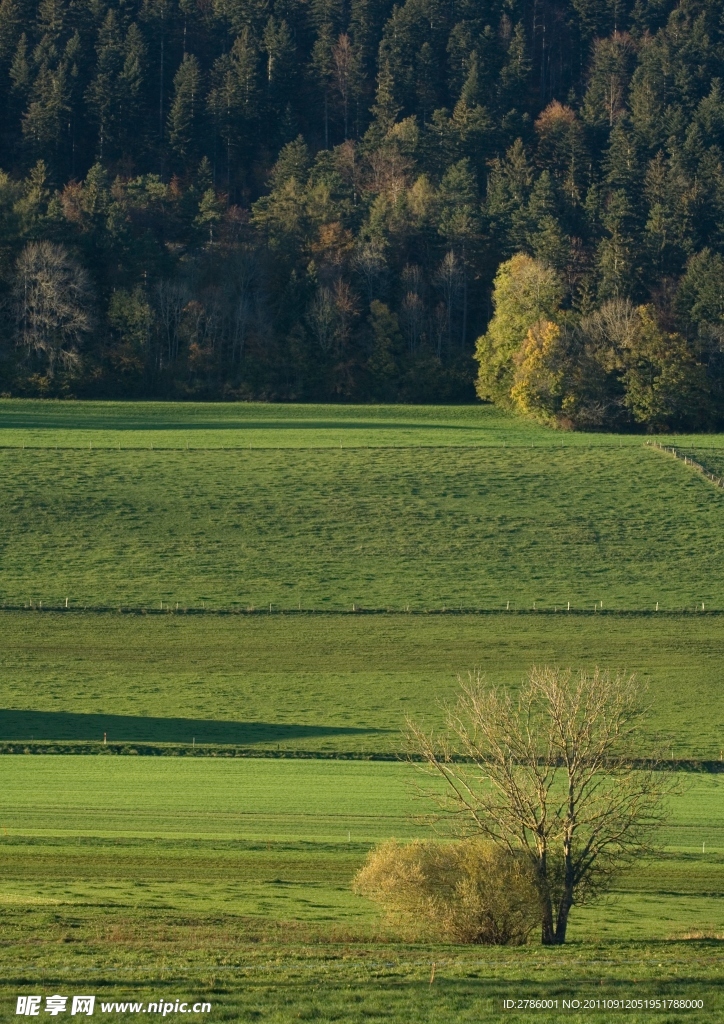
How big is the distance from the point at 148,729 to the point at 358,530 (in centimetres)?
2272

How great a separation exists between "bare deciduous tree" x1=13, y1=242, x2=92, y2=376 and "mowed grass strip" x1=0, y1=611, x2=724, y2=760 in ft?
171

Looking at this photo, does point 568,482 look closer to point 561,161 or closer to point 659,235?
point 659,235

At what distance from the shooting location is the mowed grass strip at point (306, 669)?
120 ft

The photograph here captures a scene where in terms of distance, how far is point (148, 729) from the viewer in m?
36.4

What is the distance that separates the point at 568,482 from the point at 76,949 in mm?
49177

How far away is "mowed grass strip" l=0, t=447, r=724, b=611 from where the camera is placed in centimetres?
5028

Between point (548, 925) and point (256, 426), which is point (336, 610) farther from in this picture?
point (256, 426)

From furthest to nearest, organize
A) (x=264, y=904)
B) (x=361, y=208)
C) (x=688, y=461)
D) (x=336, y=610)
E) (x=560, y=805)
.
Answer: (x=361, y=208)
(x=688, y=461)
(x=336, y=610)
(x=264, y=904)
(x=560, y=805)

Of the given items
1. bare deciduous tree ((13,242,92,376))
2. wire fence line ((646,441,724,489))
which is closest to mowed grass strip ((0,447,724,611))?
wire fence line ((646,441,724,489))

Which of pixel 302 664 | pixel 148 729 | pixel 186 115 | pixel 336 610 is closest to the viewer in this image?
pixel 148 729

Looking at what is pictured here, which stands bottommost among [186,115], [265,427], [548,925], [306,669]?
[306,669]

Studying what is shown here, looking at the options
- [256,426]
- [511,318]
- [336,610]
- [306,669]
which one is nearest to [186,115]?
[511,318]

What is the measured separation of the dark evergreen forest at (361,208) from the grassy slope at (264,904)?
60.3 metres

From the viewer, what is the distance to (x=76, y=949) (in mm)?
18531
